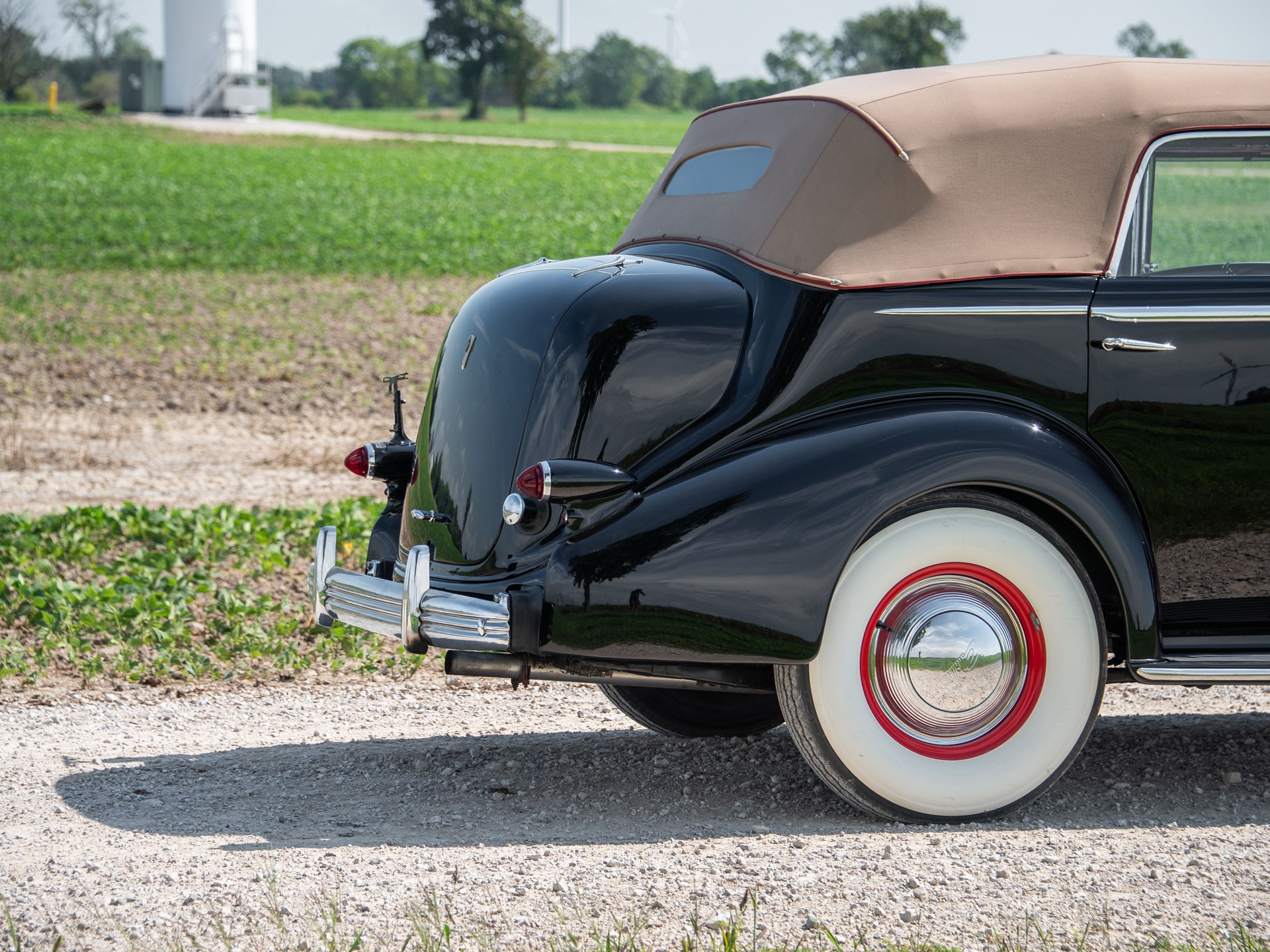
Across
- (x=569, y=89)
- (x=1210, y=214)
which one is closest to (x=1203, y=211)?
(x=1210, y=214)

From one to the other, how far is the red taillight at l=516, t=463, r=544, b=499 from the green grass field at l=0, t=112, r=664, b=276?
1451 cm

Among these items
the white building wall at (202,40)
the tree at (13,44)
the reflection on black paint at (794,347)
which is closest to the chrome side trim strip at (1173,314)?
the reflection on black paint at (794,347)

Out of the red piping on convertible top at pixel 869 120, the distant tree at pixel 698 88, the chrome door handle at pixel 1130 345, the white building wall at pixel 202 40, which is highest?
the distant tree at pixel 698 88

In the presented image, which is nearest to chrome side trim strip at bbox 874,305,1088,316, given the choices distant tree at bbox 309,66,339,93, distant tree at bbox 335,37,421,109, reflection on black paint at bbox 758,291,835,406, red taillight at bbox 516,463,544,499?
reflection on black paint at bbox 758,291,835,406

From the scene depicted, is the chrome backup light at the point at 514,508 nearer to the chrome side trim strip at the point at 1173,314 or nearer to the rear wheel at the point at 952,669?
the rear wheel at the point at 952,669

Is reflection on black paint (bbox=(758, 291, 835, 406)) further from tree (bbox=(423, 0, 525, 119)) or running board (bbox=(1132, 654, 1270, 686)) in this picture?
tree (bbox=(423, 0, 525, 119))

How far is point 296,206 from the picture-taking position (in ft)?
83.3

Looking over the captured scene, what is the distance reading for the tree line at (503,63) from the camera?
277 feet

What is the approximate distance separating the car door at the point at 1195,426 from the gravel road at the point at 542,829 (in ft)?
1.87

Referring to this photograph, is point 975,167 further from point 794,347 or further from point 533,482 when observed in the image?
point 533,482

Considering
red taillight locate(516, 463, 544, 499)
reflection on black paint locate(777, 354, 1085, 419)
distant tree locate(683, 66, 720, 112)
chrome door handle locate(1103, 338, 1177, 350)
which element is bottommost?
red taillight locate(516, 463, 544, 499)

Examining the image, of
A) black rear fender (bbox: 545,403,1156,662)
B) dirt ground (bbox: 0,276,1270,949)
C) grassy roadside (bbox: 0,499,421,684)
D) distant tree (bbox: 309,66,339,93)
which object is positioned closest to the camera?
dirt ground (bbox: 0,276,1270,949)

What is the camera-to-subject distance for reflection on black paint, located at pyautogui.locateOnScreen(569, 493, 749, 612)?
321 cm

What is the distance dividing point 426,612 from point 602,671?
18.4 inches
